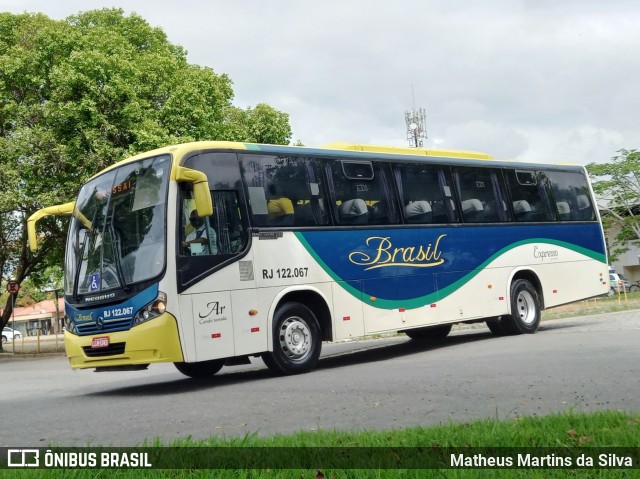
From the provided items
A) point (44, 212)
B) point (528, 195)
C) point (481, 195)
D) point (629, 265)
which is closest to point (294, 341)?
point (44, 212)

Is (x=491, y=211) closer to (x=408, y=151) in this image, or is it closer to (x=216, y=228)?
(x=408, y=151)

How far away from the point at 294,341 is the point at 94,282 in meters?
3.07

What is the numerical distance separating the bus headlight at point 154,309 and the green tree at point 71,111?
1753 centimetres

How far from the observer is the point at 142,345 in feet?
36.1

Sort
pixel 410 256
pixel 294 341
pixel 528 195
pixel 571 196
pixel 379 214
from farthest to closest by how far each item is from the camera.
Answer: pixel 571 196, pixel 528 195, pixel 410 256, pixel 379 214, pixel 294 341

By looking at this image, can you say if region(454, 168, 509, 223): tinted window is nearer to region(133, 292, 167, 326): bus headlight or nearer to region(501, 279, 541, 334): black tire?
region(501, 279, 541, 334): black tire

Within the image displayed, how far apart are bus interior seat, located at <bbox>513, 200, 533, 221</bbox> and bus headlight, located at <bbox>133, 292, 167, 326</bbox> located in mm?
8856

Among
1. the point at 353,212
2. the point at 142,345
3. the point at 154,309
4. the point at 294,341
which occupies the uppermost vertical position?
the point at 353,212

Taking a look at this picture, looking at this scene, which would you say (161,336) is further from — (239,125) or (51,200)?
(239,125)

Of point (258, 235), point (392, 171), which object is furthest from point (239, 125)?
point (258, 235)

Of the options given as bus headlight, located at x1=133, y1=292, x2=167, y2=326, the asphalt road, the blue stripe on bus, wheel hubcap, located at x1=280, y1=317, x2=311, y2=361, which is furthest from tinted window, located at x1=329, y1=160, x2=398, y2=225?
bus headlight, located at x1=133, y1=292, x2=167, y2=326

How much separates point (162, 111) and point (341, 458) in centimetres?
2610

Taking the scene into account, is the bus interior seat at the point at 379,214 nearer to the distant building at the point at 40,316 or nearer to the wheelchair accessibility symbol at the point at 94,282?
the wheelchair accessibility symbol at the point at 94,282

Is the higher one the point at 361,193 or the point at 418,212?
the point at 361,193
